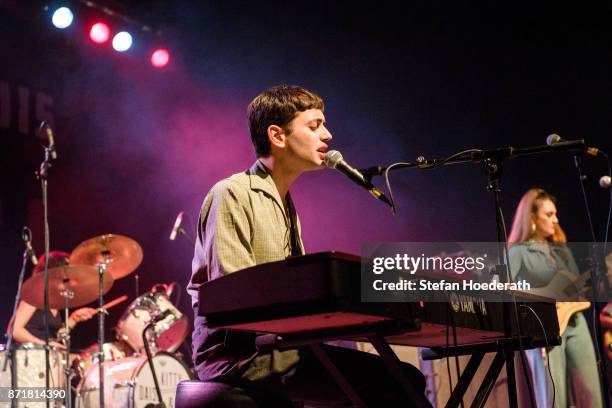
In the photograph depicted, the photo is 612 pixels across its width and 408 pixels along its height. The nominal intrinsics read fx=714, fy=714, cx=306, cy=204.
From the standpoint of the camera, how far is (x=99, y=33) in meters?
7.51

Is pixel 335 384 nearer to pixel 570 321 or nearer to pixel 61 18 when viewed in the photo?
pixel 570 321

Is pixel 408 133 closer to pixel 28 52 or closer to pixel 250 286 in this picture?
pixel 28 52

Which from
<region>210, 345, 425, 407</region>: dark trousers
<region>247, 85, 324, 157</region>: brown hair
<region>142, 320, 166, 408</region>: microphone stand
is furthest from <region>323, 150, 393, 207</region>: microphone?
<region>142, 320, 166, 408</region>: microphone stand

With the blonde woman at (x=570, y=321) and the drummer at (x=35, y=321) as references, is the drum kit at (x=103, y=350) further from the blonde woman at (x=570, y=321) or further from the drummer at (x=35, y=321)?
the blonde woman at (x=570, y=321)

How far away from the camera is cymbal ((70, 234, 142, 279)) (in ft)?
21.0

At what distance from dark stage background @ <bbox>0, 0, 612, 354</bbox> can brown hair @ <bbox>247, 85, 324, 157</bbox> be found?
4272 millimetres

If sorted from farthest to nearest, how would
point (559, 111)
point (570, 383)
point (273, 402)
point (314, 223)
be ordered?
point (314, 223) < point (559, 111) < point (570, 383) < point (273, 402)

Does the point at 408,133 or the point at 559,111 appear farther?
the point at 408,133

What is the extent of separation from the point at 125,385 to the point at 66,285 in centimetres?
100

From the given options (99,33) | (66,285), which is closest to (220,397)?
(66,285)

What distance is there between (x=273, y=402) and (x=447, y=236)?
5037mm

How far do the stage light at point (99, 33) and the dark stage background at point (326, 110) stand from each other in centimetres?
17

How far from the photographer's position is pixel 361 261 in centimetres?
211

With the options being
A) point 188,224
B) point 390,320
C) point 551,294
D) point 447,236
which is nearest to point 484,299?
point 390,320
